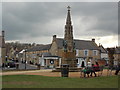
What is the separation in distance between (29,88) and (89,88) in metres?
2.97

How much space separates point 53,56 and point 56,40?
464 cm

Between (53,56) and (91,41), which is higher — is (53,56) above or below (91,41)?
below

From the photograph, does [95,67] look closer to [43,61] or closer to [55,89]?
[55,89]

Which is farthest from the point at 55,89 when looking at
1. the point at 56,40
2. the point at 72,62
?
the point at 56,40

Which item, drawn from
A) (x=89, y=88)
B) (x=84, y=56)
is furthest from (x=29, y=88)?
(x=84, y=56)

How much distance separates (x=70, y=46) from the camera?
30672mm

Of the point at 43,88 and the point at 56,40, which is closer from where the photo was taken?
the point at 43,88

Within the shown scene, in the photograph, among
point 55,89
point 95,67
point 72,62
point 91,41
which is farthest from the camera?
point 91,41

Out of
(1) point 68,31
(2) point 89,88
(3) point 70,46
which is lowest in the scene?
(2) point 89,88

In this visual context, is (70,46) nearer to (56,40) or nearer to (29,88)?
(29,88)

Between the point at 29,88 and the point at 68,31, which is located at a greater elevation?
the point at 68,31

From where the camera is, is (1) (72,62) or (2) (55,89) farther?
(1) (72,62)

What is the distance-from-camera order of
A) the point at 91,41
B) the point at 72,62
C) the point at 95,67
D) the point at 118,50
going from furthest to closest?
the point at 118,50 → the point at 91,41 → the point at 72,62 → the point at 95,67

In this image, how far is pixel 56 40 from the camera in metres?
58.7
